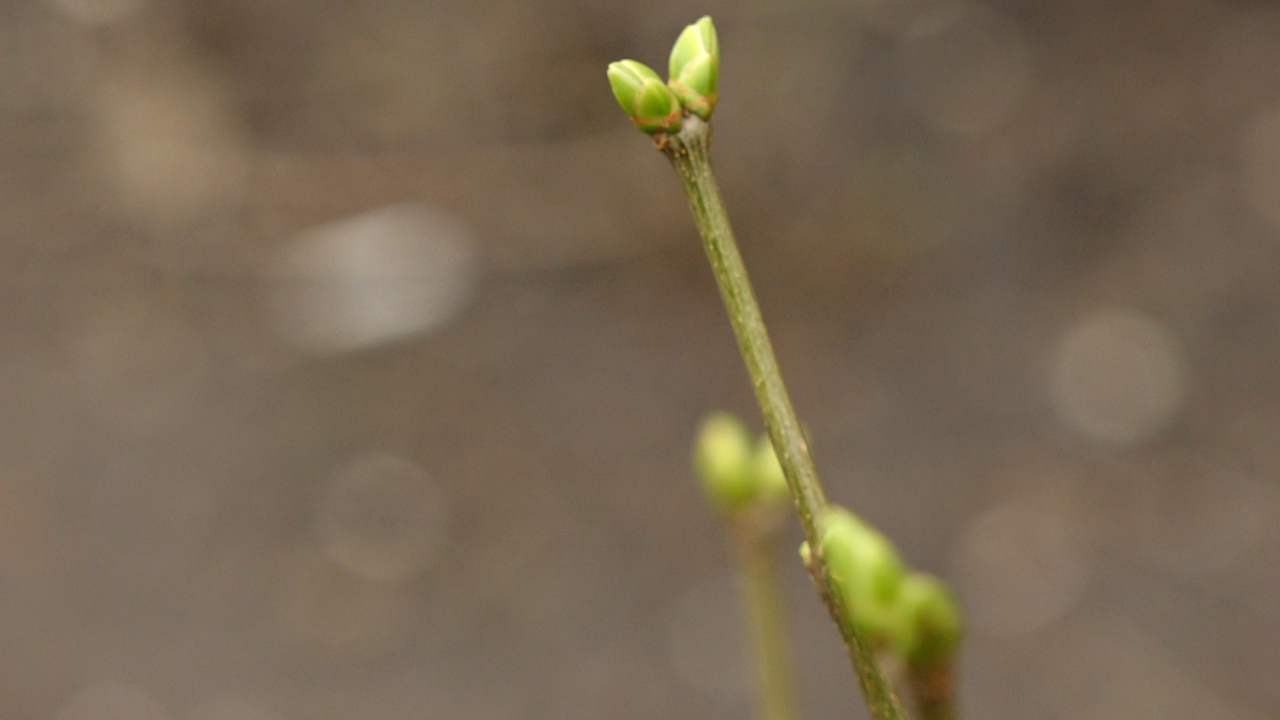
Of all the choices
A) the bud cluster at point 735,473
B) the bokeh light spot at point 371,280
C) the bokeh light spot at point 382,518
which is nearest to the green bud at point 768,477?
the bud cluster at point 735,473

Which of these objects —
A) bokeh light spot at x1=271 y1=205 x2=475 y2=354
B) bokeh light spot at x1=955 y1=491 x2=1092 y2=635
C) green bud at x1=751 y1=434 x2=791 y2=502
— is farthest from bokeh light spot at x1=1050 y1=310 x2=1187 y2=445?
green bud at x1=751 y1=434 x2=791 y2=502

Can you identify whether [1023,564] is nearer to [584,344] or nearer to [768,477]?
[584,344]

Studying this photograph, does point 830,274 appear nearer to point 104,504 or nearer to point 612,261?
point 612,261

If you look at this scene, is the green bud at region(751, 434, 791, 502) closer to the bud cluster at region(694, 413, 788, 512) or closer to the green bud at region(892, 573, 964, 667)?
the bud cluster at region(694, 413, 788, 512)

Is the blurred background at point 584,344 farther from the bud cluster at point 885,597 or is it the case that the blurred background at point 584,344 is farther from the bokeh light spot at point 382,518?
the bud cluster at point 885,597

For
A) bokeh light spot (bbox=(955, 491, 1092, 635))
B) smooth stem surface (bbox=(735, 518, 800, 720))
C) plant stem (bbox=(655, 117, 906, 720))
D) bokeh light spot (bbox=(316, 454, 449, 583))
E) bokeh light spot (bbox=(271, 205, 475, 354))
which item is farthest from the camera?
bokeh light spot (bbox=(271, 205, 475, 354))
